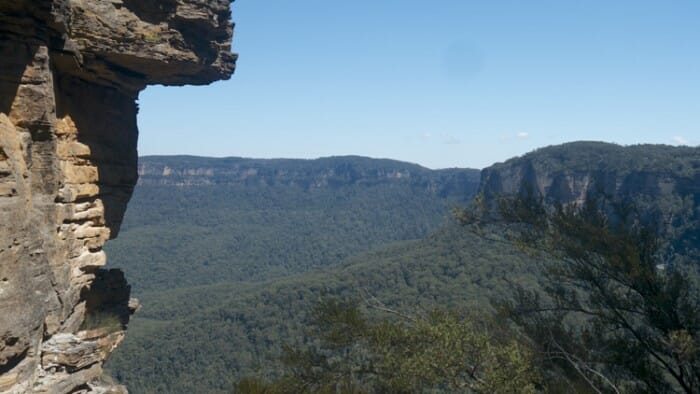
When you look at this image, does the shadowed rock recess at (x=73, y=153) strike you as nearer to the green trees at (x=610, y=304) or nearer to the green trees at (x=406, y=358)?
the green trees at (x=406, y=358)

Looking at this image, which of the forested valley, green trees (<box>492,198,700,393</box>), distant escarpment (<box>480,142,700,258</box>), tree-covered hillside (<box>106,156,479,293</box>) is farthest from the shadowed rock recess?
tree-covered hillside (<box>106,156,479,293</box>)

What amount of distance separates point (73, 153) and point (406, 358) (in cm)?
784

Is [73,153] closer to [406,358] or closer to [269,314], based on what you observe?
[406,358]

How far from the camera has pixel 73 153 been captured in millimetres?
11234

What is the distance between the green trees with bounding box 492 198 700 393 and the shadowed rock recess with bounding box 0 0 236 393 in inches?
Result: 322

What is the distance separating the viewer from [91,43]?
10516 millimetres

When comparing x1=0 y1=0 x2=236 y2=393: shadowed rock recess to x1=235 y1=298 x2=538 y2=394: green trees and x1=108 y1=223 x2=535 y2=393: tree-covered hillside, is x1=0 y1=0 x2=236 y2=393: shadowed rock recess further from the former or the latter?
x1=108 y1=223 x2=535 y2=393: tree-covered hillside

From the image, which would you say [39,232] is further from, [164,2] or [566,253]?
[566,253]

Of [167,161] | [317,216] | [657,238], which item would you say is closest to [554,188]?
[657,238]

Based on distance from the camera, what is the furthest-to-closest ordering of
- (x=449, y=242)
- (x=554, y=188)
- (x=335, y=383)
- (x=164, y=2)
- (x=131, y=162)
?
(x=554, y=188), (x=449, y=242), (x=131, y=162), (x=164, y=2), (x=335, y=383)

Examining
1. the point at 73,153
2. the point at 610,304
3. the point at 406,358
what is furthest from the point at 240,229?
the point at 610,304

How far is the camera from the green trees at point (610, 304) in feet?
30.8

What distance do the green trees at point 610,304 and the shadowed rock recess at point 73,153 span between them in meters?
8.17

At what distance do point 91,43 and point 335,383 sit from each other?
8.03 metres
